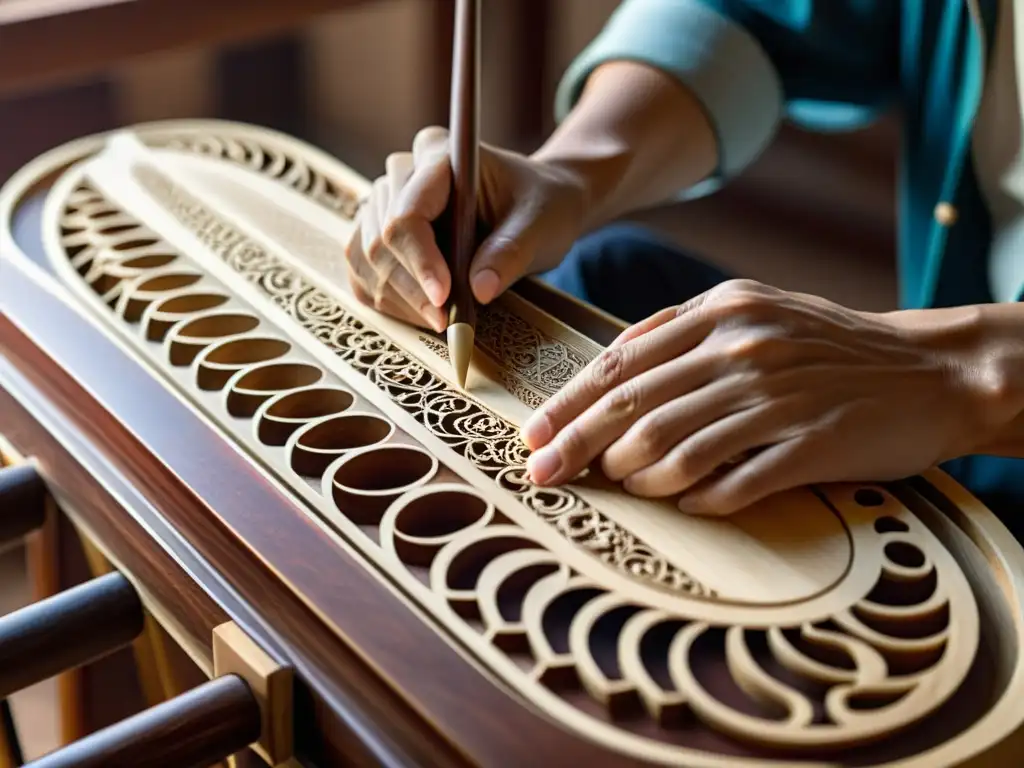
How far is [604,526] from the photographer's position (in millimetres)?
598

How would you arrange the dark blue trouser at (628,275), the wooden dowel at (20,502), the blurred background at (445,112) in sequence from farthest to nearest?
the blurred background at (445,112), the dark blue trouser at (628,275), the wooden dowel at (20,502)

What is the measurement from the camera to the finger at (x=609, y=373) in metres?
0.64

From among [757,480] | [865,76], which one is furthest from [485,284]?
[865,76]

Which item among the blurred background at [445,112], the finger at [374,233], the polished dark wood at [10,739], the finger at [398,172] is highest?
the finger at [398,172]

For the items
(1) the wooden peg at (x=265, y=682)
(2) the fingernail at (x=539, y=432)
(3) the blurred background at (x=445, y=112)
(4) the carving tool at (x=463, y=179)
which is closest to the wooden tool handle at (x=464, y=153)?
(4) the carving tool at (x=463, y=179)

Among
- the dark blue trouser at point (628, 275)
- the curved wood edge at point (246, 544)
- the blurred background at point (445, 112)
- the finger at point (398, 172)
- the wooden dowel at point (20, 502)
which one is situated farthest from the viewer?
the blurred background at point (445, 112)

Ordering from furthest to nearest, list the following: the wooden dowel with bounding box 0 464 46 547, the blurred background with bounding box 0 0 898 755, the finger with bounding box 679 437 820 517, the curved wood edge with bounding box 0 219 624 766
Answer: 1. the blurred background with bounding box 0 0 898 755
2. the wooden dowel with bounding box 0 464 46 547
3. the finger with bounding box 679 437 820 517
4. the curved wood edge with bounding box 0 219 624 766

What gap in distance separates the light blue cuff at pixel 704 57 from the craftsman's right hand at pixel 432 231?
0.18m

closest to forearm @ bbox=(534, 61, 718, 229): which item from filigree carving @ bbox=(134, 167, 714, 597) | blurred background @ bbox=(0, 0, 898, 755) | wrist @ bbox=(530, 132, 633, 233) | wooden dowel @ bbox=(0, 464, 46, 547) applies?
wrist @ bbox=(530, 132, 633, 233)

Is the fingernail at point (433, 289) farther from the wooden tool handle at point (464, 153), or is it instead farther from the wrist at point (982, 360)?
the wrist at point (982, 360)

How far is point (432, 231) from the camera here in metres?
0.77

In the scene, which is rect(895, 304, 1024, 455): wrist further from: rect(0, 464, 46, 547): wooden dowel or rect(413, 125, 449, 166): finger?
rect(0, 464, 46, 547): wooden dowel

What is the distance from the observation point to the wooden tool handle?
707 mm

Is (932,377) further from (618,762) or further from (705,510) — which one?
(618,762)
